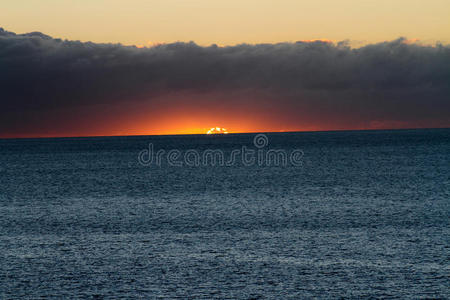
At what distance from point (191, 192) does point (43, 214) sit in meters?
17.4

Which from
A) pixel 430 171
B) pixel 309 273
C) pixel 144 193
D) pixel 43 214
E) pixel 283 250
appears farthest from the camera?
pixel 430 171

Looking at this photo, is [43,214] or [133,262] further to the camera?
[43,214]

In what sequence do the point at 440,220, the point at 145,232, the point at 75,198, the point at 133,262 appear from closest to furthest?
the point at 133,262, the point at 145,232, the point at 440,220, the point at 75,198

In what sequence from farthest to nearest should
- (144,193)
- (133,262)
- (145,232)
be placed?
(144,193) → (145,232) → (133,262)

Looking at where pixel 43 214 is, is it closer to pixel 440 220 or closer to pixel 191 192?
pixel 191 192

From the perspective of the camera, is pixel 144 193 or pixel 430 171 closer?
pixel 144 193

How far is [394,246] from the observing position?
2362cm

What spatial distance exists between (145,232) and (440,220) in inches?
703

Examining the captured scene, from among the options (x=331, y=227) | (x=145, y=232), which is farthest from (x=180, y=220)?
(x=331, y=227)

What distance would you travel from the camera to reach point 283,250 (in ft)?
75.9

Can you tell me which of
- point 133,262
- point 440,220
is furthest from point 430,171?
point 133,262

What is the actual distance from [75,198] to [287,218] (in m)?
23.0

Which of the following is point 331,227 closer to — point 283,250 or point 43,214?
point 283,250

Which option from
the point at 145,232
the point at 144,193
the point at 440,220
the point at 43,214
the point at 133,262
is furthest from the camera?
the point at 144,193
